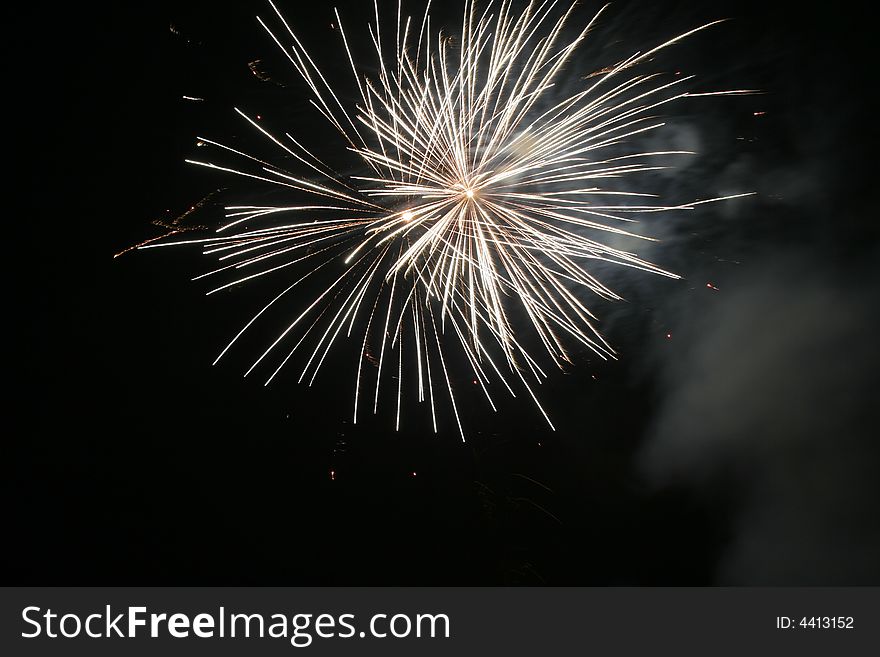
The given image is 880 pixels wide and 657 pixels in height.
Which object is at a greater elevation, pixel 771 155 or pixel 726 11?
pixel 726 11

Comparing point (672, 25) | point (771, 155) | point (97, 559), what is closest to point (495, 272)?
point (672, 25)

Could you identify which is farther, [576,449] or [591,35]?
[576,449]

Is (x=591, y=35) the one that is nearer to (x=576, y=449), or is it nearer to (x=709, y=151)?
(x=709, y=151)

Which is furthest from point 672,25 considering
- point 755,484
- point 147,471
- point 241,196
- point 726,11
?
point 147,471

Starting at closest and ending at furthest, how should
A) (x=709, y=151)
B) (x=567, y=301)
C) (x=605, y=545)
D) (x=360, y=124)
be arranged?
(x=360, y=124) < (x=709, y=151) < (x=567, y=301) < (x=605, y=545)

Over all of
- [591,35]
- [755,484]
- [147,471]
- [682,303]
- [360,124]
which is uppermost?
[591,35]

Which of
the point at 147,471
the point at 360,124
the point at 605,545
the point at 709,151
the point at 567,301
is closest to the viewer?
the point at 360,124
